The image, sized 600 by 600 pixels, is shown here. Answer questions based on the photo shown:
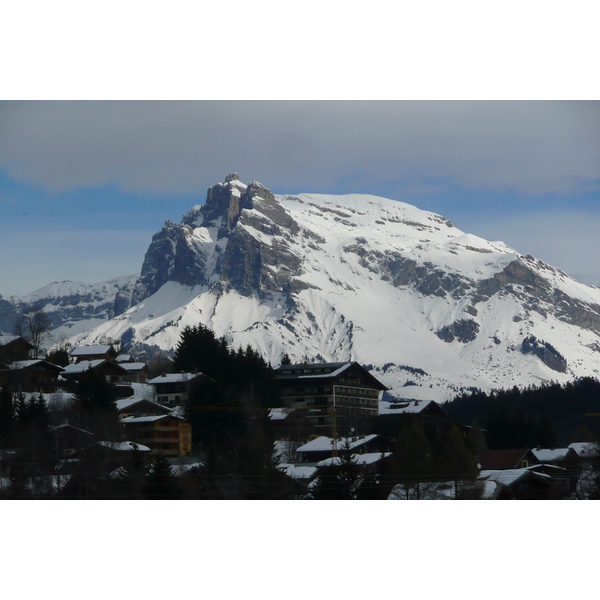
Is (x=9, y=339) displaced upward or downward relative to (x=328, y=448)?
upward

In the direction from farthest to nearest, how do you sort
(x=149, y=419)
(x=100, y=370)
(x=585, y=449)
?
1. (x=100, y=370)
2. (x=149, y=419)
3. (x=585, y=449)

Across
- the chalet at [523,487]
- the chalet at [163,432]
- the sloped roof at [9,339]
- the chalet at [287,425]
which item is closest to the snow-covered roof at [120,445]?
the chalet at [163,432]

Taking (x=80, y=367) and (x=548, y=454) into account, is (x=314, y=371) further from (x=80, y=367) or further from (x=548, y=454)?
(x=548, y=454)

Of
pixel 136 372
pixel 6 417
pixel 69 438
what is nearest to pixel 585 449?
pixel 69 438


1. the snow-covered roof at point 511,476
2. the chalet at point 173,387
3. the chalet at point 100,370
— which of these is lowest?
the snow-covered roof at point 511,476

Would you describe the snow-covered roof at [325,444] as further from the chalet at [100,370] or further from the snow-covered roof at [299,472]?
the chalet at [100,370]

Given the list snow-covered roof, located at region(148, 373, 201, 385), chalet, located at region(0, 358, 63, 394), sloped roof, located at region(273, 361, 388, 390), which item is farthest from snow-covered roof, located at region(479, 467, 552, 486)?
sloped roof, located at region(273, 361, 388, 390)

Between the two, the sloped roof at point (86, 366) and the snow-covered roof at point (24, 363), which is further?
the sloped roof at point (86, 366)
